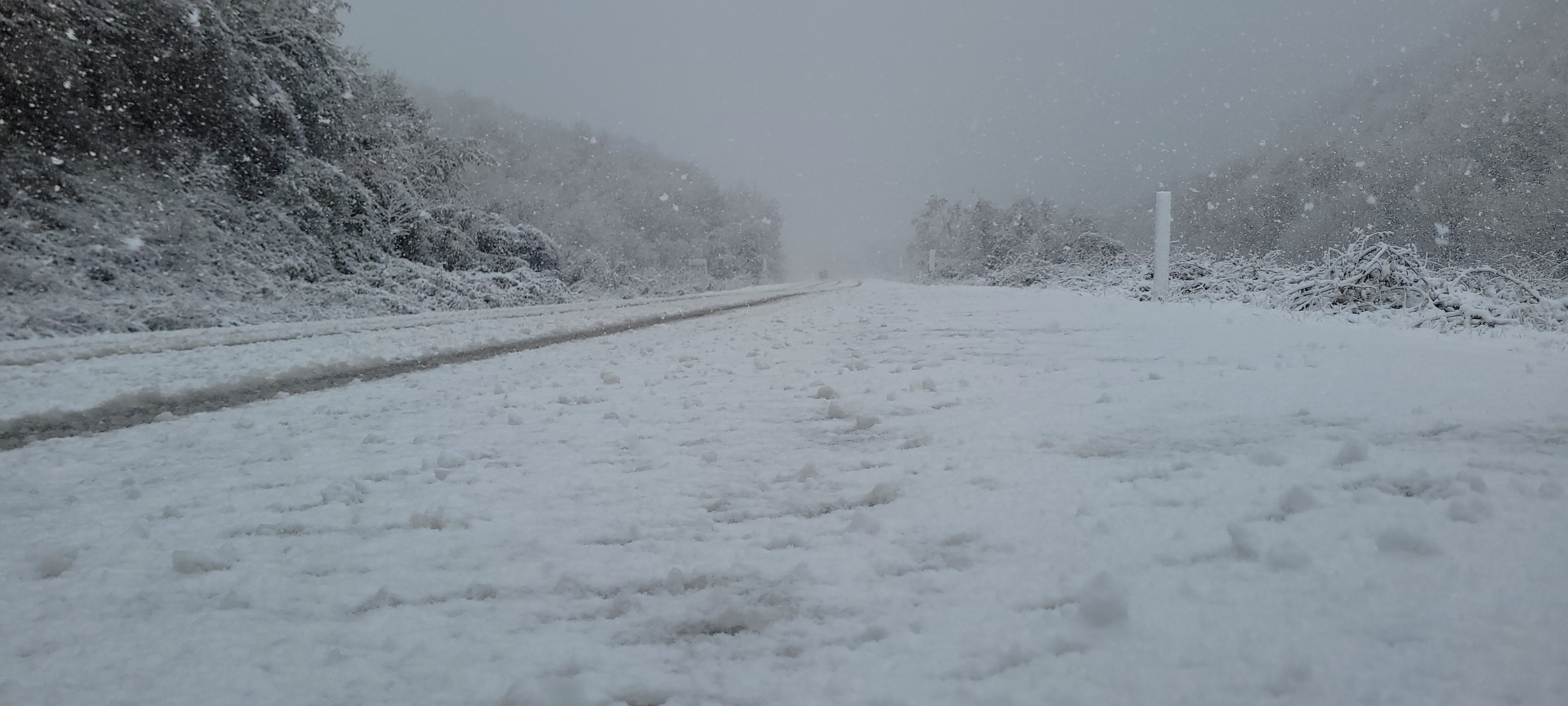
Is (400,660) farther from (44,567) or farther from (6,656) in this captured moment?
(44,567)

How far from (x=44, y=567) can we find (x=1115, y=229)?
47045 mm

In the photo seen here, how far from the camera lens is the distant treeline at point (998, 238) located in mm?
28156

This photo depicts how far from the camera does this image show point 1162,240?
31.8ft

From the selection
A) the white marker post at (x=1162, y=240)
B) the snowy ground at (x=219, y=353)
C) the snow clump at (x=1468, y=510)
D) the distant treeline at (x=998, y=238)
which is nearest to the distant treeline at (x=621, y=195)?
the distant treeline at (x=998, y=238)

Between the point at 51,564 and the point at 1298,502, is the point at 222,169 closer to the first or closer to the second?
the point at 51,564

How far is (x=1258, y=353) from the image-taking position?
12.0 feet

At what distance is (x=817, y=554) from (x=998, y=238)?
47.1 metres

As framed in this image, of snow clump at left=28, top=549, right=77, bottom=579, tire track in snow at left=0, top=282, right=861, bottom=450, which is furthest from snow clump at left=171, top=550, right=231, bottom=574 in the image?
tire track in snow at left=0, top=282, right=861, bottom=450

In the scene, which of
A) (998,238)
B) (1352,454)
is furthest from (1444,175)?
(1352,454)

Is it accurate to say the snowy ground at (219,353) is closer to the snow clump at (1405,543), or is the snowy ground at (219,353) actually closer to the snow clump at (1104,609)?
the snow clump at (1104,609)

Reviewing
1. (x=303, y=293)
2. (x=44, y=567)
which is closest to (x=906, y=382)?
(x=44, y=567)

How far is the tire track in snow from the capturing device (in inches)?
89.4

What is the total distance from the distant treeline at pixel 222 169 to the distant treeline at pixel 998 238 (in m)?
16.5

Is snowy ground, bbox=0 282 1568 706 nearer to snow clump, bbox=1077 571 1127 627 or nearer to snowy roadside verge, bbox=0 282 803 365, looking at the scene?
snow clump, bbox=1077 571 1127 627
